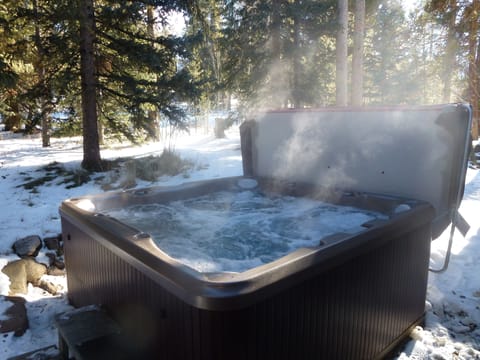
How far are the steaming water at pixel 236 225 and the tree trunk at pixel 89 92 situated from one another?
3.09 m

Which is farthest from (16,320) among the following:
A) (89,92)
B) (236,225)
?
(89,92)

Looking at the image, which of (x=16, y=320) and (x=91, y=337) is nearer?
(x=91, y=337)

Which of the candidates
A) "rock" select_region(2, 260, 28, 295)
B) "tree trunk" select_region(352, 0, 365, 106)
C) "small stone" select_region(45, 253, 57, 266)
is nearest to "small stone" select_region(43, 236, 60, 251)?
"small stone" select_region(45, 253, 57, 266)

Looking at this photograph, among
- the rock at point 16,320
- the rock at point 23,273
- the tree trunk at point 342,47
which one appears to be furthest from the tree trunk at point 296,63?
the rock at point 16,320

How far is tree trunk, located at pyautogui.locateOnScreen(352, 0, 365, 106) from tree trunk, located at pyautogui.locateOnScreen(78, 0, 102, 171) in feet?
16.3

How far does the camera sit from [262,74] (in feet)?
26.9

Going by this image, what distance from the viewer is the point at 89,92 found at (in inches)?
231

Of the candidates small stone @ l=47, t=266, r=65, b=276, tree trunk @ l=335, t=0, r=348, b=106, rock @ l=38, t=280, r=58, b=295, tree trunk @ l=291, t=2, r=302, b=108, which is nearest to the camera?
rock @ l=38, t=280, r=58, b=295

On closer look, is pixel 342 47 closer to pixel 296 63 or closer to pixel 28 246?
pixel 296 63

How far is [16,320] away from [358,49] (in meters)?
7.26

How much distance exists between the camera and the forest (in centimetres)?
579

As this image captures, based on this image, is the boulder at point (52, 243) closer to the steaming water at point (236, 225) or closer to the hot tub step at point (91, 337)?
the steaming water at point (236, 225)

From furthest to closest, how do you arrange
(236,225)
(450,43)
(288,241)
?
(450,43), (236,225), (288,241)

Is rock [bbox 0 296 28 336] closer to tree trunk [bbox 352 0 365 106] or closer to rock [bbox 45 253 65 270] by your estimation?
rock [bbox 45 253 65 270]
